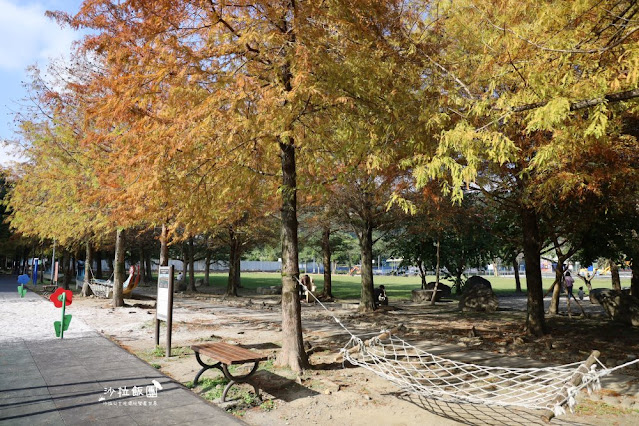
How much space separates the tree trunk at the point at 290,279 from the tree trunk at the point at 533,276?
6.70 metres

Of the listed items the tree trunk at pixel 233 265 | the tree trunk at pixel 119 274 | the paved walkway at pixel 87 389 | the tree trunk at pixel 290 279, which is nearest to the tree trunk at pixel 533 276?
the tree trunk at pixel 290 279

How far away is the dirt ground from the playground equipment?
7.08 ft

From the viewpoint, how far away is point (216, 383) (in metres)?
6.39

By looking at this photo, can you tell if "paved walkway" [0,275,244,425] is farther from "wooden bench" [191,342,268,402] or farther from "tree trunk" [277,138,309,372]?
"tree trunk" [277,138,309,372]

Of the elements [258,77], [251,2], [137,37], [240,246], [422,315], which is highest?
[251,2]

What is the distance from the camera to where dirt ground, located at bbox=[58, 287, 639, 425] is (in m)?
5.45

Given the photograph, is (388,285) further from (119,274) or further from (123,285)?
(119,274)

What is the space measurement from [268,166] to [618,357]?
28.2 ft

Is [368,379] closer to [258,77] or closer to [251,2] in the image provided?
[258,77]

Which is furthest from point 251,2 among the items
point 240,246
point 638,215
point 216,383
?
point 240,246

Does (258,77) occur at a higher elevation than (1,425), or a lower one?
higher

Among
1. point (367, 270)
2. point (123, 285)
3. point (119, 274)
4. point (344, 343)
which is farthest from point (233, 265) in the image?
point (344, 343)

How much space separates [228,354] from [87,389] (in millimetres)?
1971

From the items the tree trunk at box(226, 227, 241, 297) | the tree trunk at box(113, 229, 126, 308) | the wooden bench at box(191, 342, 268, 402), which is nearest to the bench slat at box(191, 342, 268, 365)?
the wooden bench at box(191, 342, 268, 402)
